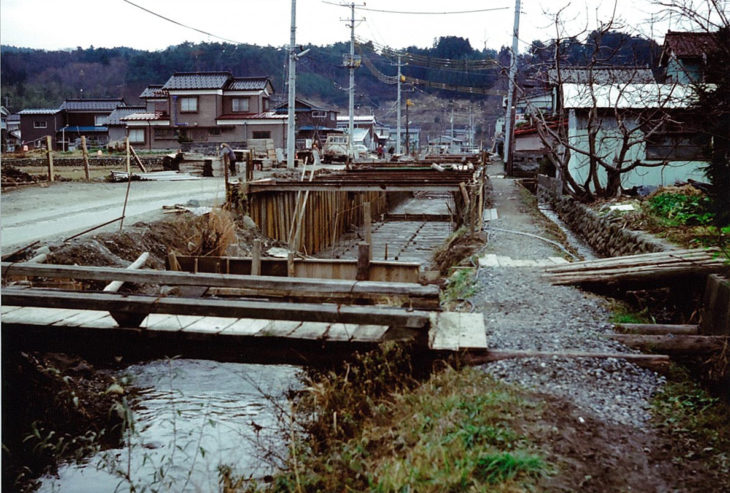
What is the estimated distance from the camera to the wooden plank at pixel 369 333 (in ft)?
21.5

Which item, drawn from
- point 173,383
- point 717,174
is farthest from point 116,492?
point 717,174

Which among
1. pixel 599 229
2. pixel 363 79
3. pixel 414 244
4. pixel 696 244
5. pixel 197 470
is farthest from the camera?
pixel 363 79

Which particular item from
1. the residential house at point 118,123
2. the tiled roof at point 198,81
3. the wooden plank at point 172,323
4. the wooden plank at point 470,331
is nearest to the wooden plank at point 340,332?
the wooden plank at point 470,331

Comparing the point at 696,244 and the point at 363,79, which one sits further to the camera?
the point at 363,79

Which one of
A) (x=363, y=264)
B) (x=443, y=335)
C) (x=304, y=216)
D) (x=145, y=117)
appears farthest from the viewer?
(x=145, y=117)

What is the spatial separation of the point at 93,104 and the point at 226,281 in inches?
2593

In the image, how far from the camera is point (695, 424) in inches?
204

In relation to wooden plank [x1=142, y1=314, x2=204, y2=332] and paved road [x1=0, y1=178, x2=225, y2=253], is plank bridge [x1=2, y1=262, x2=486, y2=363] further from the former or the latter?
paved road [x1=0, y1=178, x2=225, y2=253]

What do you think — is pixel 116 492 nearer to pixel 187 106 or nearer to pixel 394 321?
pixel 394 321

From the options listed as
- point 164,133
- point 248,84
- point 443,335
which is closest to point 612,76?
point 443,335

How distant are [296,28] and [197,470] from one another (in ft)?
82.8

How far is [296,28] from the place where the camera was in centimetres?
2800

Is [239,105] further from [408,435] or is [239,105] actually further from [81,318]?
[408,435]

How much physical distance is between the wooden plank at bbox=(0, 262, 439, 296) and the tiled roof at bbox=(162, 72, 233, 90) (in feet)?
160
